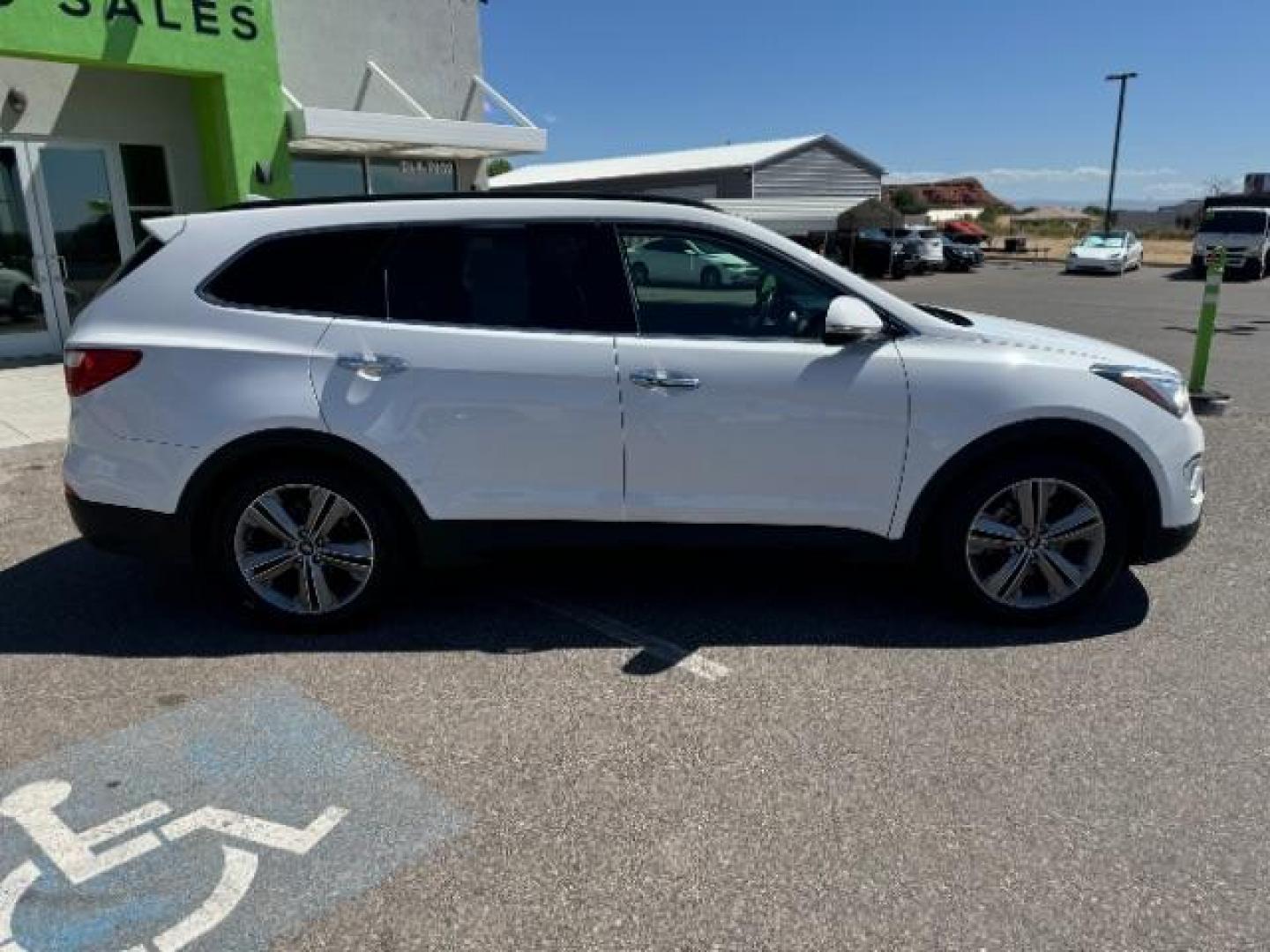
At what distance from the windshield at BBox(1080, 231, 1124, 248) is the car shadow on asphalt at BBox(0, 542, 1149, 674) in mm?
33426

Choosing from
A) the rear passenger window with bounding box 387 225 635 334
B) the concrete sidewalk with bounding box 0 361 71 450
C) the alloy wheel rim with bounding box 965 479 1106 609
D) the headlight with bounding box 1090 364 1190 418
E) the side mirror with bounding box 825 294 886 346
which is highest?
the rear passenger window with bounding box 387 225 635 334

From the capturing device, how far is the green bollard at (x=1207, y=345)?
7.83 meters

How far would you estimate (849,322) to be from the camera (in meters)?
3.50

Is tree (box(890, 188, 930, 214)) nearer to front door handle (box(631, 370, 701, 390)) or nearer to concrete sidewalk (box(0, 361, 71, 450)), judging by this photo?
concrete sidewalk (box(0, 361, 71, 450))

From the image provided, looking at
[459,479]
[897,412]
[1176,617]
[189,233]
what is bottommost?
[1176,617]

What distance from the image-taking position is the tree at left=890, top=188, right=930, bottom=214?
6119 centimetres

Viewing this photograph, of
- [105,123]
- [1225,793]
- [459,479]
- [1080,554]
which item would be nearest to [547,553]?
[459,479]

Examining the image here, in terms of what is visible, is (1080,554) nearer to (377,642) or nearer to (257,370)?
(377,642)

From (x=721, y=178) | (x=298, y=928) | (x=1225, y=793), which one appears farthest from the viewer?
(x=721, y=178)

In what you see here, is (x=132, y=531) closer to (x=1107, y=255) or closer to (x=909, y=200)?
(x=1107, y=255)

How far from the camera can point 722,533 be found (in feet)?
12.4

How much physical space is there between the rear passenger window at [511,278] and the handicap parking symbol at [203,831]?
1631 millimetres

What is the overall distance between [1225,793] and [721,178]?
36.0m

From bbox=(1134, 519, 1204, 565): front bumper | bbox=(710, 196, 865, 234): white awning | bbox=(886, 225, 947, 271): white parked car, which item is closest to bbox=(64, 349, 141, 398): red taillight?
bbox=(1134, 519, 1204, 565): front bumper
